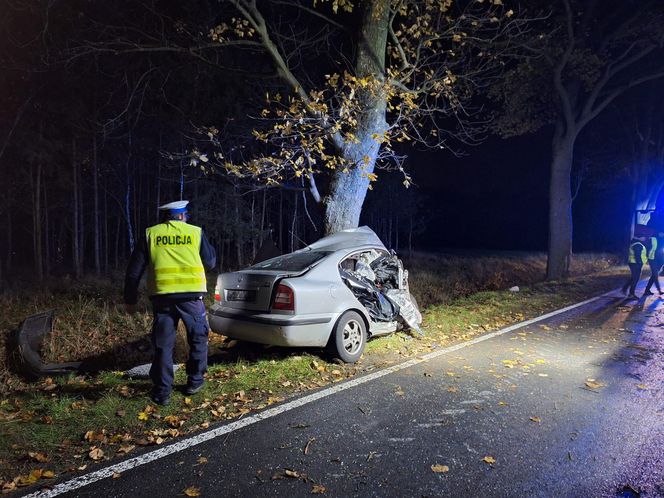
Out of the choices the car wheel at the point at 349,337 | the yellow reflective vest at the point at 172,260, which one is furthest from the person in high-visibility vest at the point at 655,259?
the yellow reflective vest at the point at 172,260

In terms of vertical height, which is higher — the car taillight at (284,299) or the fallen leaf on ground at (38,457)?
the car taillight at (284,299)

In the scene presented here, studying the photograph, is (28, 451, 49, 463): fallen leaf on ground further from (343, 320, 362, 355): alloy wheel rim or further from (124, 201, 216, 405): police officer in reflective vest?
(343, 320, 362, 355): alloy wheel rim

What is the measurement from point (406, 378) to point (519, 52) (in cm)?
1210

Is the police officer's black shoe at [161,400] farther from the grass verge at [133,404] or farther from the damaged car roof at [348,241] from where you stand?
the damaged car roof at [348,241]

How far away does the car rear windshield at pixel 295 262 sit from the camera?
5889 mm

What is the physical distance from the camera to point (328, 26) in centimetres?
1004

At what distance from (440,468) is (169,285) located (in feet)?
9.61

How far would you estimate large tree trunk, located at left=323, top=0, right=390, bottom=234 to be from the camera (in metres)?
8.45

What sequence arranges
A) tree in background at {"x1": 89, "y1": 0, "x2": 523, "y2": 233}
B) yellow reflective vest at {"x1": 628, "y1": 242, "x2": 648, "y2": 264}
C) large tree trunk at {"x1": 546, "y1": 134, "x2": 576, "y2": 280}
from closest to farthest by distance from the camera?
tree in background at {"x1": 89, "y1": 0, "x2": 523, "y2": 233}
yellow reflective vest at {"x1": 628, "y1": 242, "x2": 648, "y2": 264}
large tree trunk at {"x1": 546, "y1": 134, "x2": 576, "y2": 280}

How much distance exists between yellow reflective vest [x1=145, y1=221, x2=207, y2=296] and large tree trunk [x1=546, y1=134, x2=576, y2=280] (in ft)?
46.6

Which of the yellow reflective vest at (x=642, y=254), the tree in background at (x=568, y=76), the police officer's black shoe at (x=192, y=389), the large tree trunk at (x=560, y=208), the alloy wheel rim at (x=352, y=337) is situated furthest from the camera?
the large tree trunk at (x=560, y=208)

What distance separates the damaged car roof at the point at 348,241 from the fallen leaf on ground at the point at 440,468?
11.5 ft

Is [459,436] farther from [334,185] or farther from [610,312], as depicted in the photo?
[610,312]

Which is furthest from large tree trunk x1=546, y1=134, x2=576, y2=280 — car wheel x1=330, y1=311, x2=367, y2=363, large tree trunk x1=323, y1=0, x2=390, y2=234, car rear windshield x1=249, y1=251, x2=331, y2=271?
car rear windshield x1=249, y1=251, x2=331, y2=271
